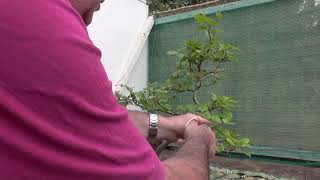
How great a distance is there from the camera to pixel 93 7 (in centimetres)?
105

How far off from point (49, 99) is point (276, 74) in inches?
130

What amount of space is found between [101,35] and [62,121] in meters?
3.37

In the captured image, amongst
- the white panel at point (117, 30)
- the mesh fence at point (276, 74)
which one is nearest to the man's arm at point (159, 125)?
the mesh fence at point (276, 74)

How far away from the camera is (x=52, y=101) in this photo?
775mm

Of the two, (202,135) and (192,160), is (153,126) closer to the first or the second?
(202,135)

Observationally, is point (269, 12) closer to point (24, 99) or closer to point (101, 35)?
point (101, 35)

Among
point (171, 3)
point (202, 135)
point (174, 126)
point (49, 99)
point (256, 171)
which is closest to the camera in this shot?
point (49, 99)

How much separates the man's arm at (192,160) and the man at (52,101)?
8.9 inches

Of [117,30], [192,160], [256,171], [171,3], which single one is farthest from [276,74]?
[171,3]

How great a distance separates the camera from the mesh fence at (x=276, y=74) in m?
3.69

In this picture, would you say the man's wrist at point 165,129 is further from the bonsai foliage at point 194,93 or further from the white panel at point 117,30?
the white panel at point 117,30

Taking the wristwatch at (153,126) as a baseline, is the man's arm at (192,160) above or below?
above

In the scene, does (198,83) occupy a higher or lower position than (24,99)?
lower

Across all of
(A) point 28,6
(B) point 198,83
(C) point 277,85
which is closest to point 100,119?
(A) point 28,6
